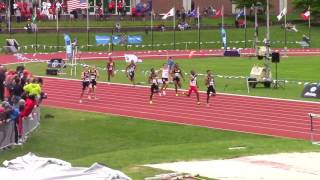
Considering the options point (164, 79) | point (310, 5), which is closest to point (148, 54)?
point (310, 5)

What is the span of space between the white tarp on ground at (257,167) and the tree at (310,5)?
73.7 metres

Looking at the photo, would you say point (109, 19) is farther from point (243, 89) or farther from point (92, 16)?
point (243, 89)

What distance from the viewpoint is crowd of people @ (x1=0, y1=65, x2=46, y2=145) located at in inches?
862

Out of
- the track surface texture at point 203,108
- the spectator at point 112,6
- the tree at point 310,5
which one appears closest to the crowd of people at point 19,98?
the track surface texture at point 203,108

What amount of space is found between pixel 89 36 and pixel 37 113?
50590 millimetres

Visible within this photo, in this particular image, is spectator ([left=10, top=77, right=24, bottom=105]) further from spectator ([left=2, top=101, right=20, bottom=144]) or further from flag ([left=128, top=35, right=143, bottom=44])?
flag ([left=128, top=35, right=143, bottom=44])

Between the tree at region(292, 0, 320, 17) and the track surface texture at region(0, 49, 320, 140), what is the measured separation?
5274 centimetres

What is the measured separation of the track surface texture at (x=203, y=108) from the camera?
27109mm

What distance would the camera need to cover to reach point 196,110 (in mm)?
31625

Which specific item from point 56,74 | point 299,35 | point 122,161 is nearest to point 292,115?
point 122,161

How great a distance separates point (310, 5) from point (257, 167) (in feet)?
253

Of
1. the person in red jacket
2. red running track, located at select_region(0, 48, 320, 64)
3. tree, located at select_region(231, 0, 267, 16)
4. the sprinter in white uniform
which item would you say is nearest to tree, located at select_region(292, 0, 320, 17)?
tree, located at select_region(231, 0, 267, 16)

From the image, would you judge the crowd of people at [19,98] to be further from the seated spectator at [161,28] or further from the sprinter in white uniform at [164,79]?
the seated spectator at [161,28]

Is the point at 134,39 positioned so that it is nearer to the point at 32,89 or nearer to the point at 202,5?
the point at 202,5
